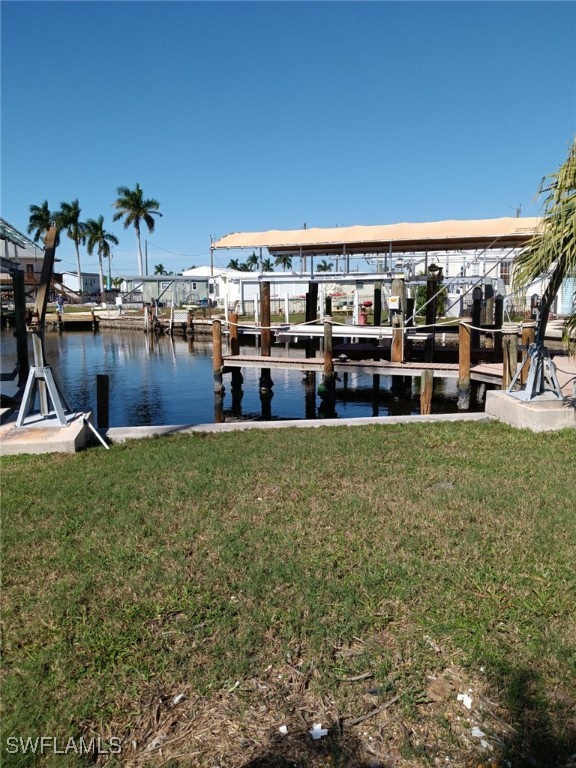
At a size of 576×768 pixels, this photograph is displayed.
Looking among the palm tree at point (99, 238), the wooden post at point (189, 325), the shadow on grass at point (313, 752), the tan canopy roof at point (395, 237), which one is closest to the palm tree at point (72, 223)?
the palm tree at point (99, 238)

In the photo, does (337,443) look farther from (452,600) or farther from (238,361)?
(238,361)

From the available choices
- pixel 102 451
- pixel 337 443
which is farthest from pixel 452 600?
pixel 102 451

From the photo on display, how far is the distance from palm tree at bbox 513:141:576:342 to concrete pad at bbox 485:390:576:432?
1.17 meters

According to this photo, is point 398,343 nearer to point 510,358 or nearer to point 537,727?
point 510,358

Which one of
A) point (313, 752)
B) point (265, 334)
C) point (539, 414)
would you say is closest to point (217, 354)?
point (265, 334)

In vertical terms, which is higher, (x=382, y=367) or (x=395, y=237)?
(x=395, y=237)

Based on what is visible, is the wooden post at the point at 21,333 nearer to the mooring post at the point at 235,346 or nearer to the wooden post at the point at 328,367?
the mooring post at the point at 235,346

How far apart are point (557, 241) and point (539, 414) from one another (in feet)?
8.02

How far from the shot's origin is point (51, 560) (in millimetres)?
4387

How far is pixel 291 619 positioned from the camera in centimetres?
363

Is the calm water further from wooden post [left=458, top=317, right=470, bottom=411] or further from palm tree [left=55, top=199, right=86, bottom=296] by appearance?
palm tree [left=55, top=199, right=86, bottom=296]

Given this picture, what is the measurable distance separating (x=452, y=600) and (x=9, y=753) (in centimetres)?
260

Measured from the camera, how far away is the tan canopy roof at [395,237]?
16.7 m

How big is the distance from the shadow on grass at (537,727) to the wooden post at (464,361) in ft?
39.1
